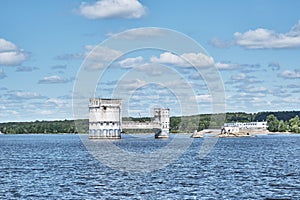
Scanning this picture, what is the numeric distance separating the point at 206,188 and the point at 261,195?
20.5 feet

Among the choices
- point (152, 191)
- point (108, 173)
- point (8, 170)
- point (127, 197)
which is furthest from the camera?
point (8, 170)

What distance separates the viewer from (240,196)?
4984cm

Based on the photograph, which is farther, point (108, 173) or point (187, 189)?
point (108, 173)

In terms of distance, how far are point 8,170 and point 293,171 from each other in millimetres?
33468

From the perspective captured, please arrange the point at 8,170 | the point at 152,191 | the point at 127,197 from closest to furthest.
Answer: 1. the point at 127,197
2. the point at 152,191
3. the point at 8,170

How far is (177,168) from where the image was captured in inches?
3093

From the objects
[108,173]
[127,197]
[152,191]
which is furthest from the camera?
[108,173]

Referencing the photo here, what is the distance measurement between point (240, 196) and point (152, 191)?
750cm

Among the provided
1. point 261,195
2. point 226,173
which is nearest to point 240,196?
point 261,195

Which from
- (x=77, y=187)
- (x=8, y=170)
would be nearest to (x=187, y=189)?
(x=77, y=187)

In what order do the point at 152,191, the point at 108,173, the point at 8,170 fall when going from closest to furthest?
the point at 152,191 → the point at 108,173 → the point at 8,170

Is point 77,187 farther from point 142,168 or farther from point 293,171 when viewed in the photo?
point 293,171

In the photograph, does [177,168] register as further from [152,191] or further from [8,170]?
[152,191]

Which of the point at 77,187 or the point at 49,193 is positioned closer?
the point at 49,193
